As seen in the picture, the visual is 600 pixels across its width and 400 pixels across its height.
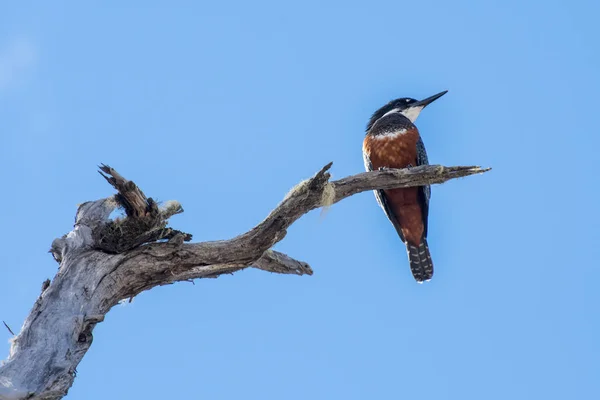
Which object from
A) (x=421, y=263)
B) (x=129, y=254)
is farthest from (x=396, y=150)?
(x=129, y=254)

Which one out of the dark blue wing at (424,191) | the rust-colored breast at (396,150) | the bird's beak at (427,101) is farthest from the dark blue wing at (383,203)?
the bird's beak at (427,101)

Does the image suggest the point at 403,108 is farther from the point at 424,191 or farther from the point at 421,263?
the point at 421,263

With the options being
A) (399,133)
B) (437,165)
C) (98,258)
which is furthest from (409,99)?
(98,258)

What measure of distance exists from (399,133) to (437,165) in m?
2.29

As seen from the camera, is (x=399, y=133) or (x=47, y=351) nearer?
(x=47, y=351)

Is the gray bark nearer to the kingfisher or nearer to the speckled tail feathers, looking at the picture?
the kingfisher

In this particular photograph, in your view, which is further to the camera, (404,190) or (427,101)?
(427,101)

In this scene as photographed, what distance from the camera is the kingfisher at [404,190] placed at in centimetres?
852

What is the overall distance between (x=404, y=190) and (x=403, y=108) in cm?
175

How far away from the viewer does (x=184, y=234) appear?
5824mm

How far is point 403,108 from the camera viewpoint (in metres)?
9.94

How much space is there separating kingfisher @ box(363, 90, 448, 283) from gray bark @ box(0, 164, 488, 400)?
2.05m

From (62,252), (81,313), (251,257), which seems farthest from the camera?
(251,257)

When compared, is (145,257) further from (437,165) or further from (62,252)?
(437,165)
